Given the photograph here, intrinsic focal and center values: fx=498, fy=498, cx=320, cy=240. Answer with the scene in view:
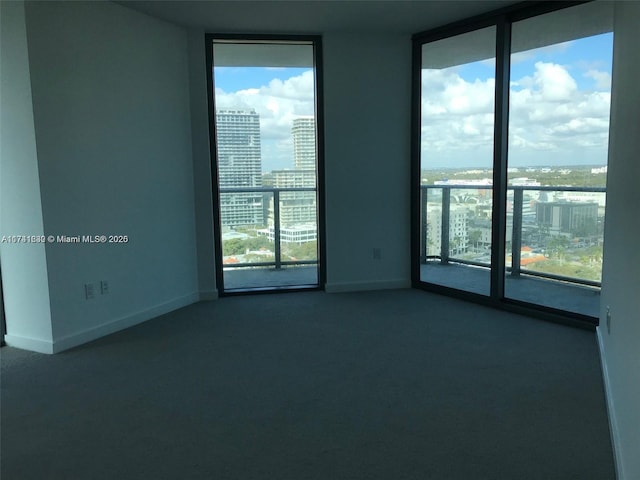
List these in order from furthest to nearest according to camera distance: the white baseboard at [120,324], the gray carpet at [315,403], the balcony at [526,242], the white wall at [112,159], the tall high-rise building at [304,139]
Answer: the tall high-rise building at [304,139], the balcony at [526,242], the white baseboard at [120,324], the white wall at [112,159], the gray carpet at [315,403]

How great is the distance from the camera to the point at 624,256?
2.24 metres

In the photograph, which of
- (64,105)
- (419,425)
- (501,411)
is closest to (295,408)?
(419,425)

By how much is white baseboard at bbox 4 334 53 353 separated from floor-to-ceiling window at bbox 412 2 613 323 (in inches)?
132

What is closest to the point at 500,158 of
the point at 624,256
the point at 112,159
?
the point at 624,256

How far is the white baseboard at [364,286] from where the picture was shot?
199 inches

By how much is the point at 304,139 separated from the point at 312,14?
1.21 meters

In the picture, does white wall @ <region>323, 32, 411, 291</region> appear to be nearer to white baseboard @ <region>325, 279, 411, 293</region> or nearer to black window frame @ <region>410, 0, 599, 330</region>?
white baseboard @ <region>325, 279, 411, 293</region>

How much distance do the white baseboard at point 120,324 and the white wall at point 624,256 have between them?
336 centimetres

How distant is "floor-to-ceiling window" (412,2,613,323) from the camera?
374cm

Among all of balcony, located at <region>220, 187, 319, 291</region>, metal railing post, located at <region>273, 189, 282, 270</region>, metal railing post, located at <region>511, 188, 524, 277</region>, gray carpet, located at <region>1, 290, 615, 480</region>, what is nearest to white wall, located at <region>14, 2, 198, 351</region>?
gray carpet, located at <region>1, 290, 615, 480</region>

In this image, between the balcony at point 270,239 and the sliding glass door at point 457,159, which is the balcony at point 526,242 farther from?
the balcony at point 270,239

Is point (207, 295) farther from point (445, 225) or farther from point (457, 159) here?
point (457, 159)

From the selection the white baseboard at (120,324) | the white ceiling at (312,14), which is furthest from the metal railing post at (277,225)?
the white ceiling at (312,14)

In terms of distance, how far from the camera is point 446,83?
469 cm
